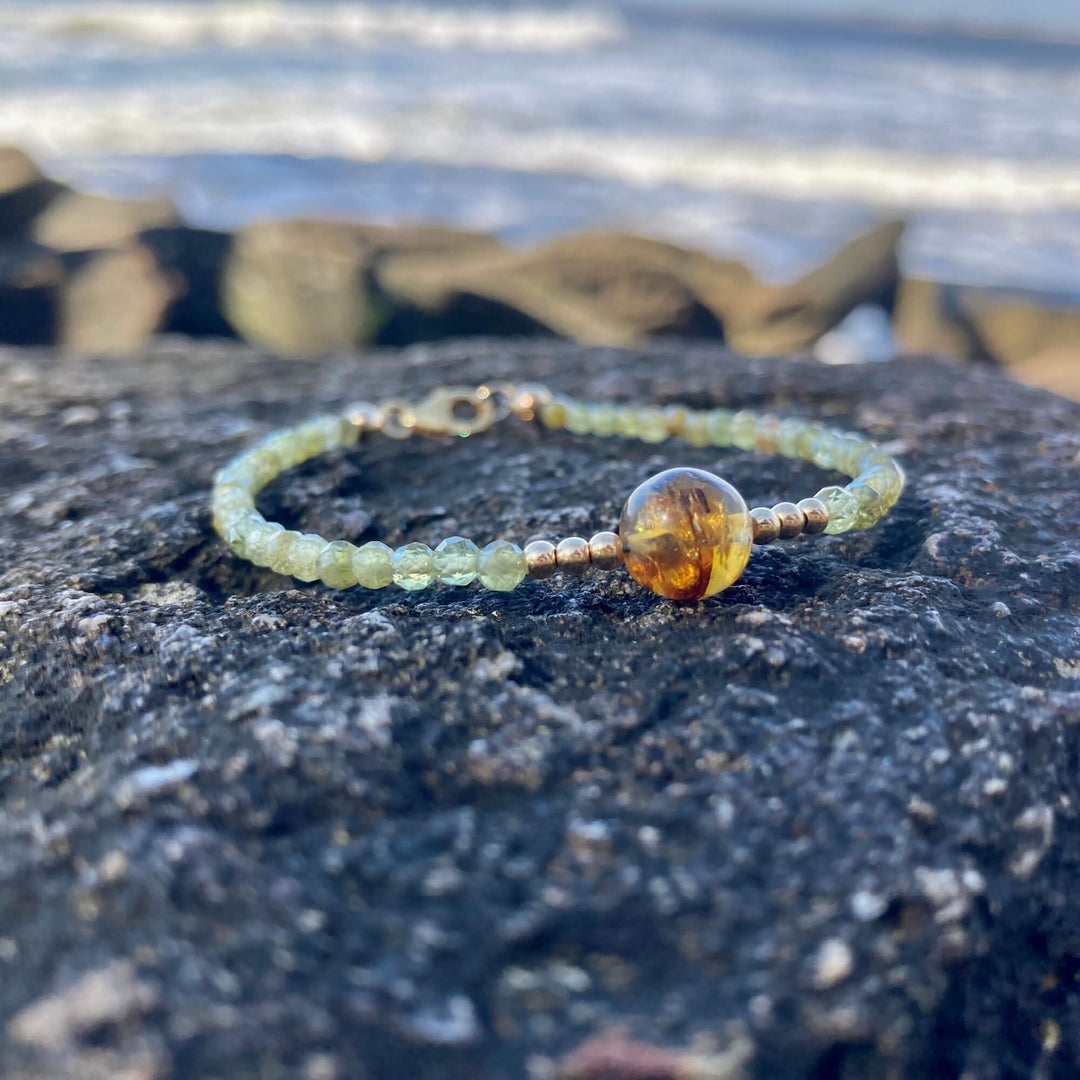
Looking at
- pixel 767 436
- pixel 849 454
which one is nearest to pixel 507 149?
pixel 767 436

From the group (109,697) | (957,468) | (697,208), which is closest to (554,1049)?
(109,697)

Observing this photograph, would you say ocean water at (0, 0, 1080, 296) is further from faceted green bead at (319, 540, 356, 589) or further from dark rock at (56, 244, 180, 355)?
faceted green bead at (319, 540, 356, 589)

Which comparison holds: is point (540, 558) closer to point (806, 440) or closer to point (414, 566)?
point (414, 566)

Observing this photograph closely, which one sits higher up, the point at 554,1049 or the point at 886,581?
the point at 886,581

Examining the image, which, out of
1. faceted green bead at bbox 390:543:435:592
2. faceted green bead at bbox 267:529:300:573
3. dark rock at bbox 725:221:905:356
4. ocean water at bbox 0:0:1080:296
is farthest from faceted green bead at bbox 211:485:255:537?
ocean water at bbox 0:0:1080:296

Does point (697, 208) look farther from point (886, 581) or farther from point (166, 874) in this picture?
point (166, 874)

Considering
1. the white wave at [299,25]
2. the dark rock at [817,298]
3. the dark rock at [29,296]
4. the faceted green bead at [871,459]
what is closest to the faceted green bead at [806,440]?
the faceted green bead at [871,459]
